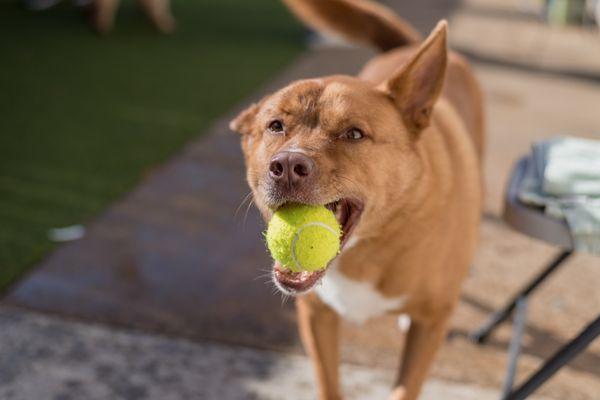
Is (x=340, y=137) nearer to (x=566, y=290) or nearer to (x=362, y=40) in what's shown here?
(x=362, y=40)

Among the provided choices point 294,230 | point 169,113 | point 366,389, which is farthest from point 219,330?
point 169,113

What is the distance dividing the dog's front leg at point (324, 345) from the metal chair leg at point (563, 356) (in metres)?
0.62

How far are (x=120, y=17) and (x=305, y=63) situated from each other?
9.70 feet

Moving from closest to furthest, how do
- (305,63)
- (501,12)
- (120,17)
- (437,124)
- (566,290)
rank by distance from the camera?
1. (437,124)
2. (566,290)
3. (305,63)
4. (120,17)
5. (501,12)

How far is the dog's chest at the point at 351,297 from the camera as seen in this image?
7.75 ft

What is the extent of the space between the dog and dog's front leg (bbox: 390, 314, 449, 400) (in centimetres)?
651

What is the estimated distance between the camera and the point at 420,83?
2.36m

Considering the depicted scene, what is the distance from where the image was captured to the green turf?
431cm

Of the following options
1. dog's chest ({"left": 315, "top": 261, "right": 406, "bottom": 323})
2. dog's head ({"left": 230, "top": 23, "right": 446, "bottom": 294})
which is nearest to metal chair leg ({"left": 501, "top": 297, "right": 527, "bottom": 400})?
dog's chest ({"left": 315, "top": 261, "right": 406, "bottom": 323})

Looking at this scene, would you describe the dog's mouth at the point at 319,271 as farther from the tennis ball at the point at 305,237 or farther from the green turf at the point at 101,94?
the green turf at the point at 101,94

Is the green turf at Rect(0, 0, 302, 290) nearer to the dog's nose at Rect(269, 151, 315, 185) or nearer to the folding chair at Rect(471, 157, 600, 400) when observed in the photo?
the dog's nose at Rect(269, 151, 315, 185)

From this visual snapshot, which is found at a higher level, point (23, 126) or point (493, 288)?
point (493, 288)

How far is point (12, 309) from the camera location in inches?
126

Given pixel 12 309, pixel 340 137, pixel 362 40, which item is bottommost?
pixel 12 309
